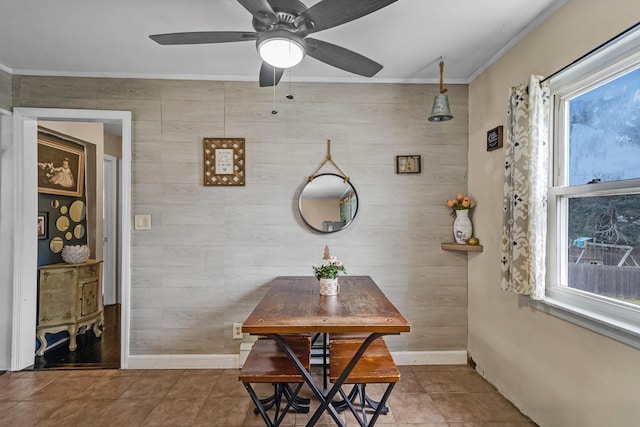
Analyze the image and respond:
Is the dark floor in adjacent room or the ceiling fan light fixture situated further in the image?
the dark floor in adjacent room

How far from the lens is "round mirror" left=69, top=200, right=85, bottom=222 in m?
3.68

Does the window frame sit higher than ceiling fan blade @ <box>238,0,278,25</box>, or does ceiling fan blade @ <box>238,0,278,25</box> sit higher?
ceiling fan blade @ <box>238,0,278,25</box>

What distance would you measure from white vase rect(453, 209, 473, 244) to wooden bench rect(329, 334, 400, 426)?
45.8 inches

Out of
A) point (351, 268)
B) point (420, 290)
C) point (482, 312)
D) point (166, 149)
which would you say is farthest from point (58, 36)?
point (482, 312)

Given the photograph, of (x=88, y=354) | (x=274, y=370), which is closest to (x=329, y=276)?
(x=274, y=370)

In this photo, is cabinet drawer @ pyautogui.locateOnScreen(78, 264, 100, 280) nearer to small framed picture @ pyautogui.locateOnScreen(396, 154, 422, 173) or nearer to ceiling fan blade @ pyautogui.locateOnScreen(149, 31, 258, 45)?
ceiling fan blade @ pyautogui.locateOnScreen(149, 31, 258, 45)

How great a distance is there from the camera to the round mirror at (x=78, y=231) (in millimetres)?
3717

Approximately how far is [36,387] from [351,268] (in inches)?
98.4

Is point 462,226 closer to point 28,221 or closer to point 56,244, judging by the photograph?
point 28,221

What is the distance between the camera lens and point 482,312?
106 inches

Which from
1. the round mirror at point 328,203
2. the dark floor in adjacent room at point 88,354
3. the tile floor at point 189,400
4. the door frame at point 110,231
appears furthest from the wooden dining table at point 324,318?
the door frame at point 110,231

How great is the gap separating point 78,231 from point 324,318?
3.41m

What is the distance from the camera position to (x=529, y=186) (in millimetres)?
1921

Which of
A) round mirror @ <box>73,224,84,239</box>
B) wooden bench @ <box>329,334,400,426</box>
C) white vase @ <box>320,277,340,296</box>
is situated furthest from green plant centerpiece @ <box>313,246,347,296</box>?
round mirror @ <box>73,224,84,239</box>
